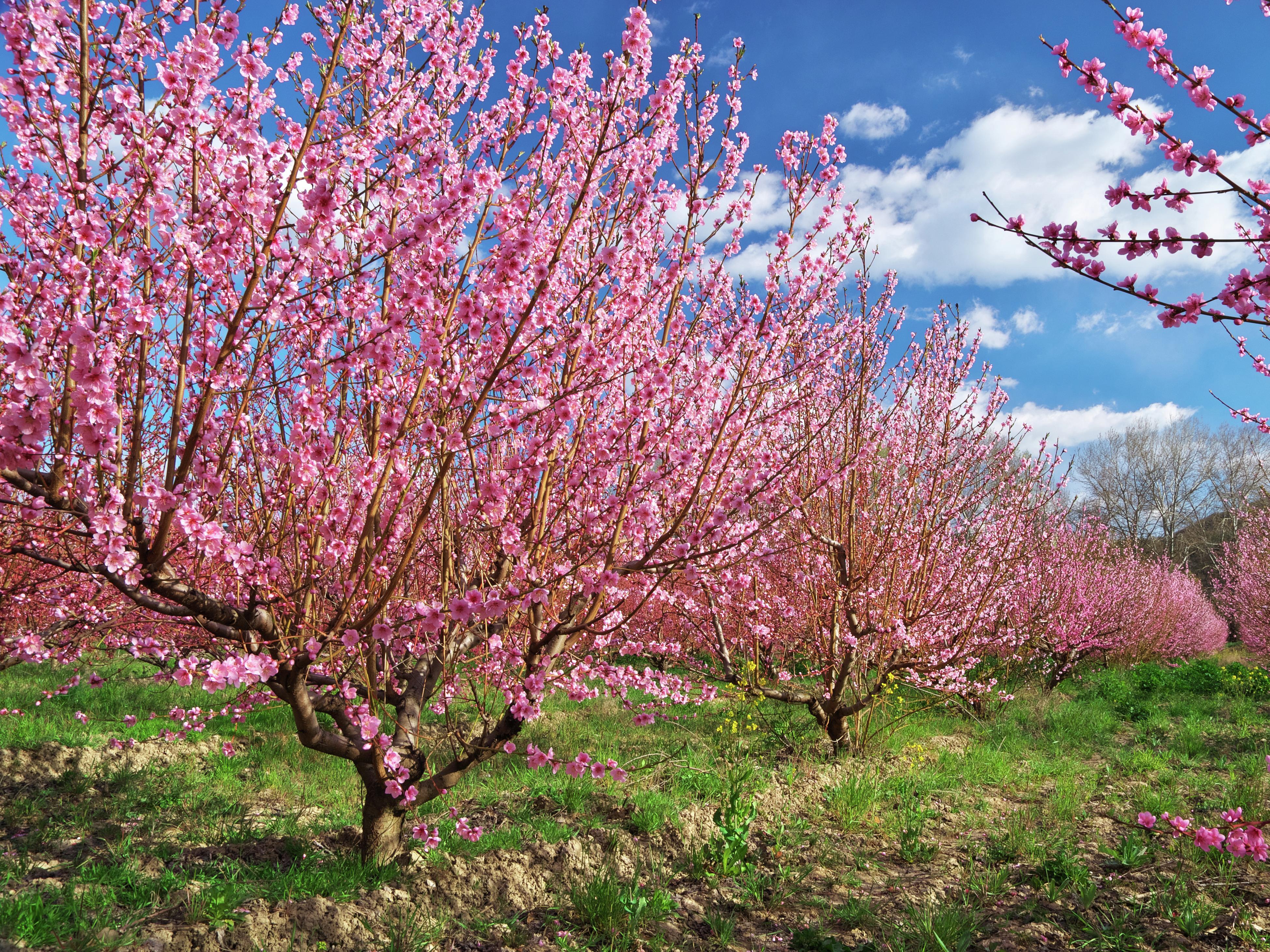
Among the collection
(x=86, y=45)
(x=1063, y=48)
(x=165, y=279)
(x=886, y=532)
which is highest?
(x=1063, y=48)

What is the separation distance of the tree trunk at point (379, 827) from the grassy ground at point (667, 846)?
0.10m

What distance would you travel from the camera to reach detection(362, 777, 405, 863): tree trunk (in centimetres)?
376

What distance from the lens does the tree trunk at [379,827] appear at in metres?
3.76

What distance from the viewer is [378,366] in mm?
2500

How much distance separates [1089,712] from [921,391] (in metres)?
6.24

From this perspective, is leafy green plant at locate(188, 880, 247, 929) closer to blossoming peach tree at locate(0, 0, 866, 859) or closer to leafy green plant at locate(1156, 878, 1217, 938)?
blossoming peach tree at locate(0, 0, 866, 859)

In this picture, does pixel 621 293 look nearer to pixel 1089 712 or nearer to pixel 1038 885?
pixel 1038 885

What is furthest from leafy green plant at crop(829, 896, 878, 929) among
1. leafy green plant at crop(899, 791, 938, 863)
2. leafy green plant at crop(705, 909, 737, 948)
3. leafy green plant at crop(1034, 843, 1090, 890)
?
leafy green plant at crop(1034, 843, 1090, 890)

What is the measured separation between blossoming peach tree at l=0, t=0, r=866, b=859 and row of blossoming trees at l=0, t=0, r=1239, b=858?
0.07 feet

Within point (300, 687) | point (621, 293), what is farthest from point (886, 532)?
point (300, 687)

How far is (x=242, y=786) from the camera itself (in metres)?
5.62

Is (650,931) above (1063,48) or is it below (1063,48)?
below

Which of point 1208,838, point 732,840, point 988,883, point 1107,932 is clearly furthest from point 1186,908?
point 732,840

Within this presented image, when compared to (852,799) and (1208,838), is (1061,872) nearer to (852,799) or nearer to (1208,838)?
(852,799)
